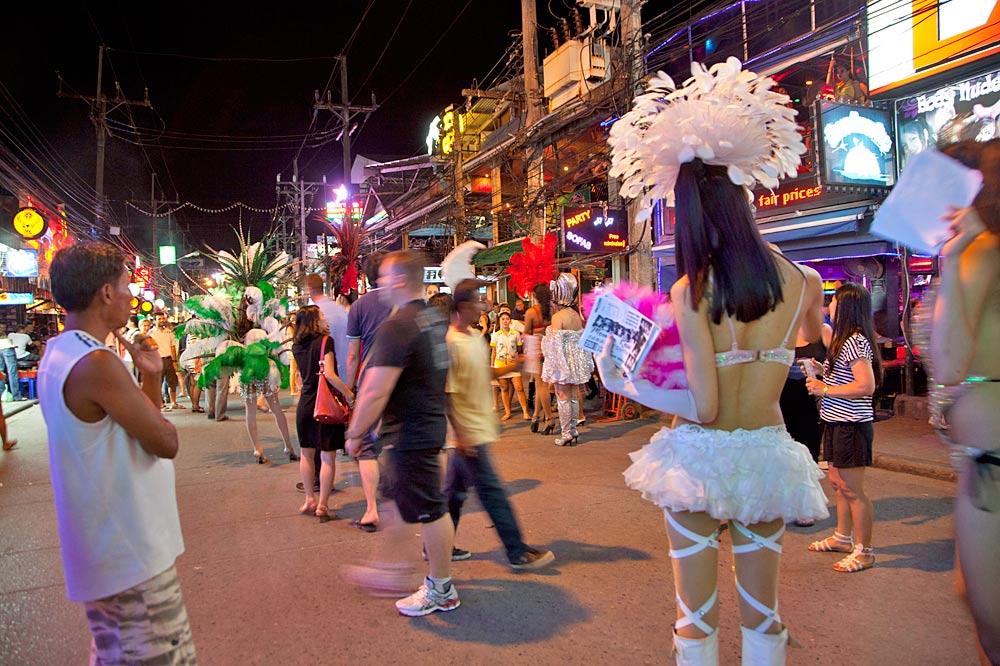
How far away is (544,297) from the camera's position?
9.95 metres

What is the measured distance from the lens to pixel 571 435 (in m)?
8.87

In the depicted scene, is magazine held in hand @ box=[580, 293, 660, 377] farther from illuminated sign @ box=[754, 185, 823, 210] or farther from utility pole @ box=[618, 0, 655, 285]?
illuminated sign @ box=[754, 185, 823, 210]

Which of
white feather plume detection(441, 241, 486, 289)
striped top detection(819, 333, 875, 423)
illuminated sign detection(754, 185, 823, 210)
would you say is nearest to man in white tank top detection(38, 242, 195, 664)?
white feather plume detection(441, 241, 486, 289)

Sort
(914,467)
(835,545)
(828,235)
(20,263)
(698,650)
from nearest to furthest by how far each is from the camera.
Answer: (698,650) → (835,545) → (914,467) → (828,235) → (20,263)

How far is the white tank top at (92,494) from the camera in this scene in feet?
6.45

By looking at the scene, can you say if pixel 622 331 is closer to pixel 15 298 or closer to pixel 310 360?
pixel 310 360

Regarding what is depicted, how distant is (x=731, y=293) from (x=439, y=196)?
865 inches

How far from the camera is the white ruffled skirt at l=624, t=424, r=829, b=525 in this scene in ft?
6.83

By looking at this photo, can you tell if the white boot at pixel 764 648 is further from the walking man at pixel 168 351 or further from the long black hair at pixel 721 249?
the walking man at pixel 168 351

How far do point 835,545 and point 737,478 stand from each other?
3.02 metres

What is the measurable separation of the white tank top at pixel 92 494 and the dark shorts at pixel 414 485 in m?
1.72

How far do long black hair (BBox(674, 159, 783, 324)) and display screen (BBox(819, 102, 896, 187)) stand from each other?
28.6 feet

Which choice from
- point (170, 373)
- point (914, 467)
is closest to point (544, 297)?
point (914, 467)

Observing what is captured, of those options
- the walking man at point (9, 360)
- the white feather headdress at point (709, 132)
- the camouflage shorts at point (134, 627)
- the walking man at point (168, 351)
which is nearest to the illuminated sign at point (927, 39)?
the white feather headdress at point (709, 132)
